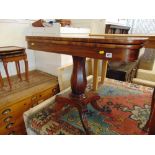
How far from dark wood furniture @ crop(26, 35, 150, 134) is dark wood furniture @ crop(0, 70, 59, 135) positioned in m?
0.35

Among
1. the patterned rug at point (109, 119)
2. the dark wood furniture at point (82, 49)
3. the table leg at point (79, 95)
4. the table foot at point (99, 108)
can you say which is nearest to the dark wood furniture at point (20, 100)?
the patterned rug at point (109, 119)

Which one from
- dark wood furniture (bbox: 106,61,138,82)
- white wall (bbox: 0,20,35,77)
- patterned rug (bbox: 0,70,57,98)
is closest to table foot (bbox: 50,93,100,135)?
patterned rug (bbox: 0,70,57,98)

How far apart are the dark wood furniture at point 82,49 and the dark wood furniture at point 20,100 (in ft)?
1.16

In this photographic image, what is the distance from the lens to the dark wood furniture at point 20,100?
56.3 inches

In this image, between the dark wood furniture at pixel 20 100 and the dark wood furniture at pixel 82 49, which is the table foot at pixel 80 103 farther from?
the dark wood furniture at pixel 20 100

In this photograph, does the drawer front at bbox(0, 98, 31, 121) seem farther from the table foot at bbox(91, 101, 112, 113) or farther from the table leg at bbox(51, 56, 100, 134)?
the table foot at bbox(91, 101, 112, 113)

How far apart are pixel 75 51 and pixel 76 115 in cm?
77

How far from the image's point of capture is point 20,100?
5.04 ft

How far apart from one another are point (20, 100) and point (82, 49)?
1.02 m

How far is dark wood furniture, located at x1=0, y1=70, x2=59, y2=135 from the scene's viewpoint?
4.69 feet

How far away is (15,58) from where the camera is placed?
1.77 meters

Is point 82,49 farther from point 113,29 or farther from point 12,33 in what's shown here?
point 113,29
